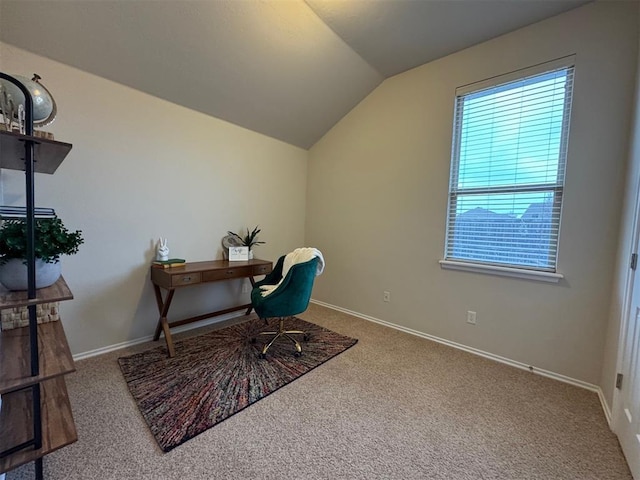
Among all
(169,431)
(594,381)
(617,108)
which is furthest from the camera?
(594,381)

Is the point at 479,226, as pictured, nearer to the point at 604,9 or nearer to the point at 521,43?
the point at 521,43

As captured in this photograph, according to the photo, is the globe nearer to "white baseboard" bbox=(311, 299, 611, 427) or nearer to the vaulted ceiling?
the vaulted ceiling

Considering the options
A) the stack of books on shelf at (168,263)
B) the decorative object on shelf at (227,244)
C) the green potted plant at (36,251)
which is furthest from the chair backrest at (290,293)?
the green potted plant at (36,251)

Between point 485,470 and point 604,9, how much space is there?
10.5 feet

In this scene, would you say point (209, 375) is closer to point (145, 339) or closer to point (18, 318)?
point (145, 339)

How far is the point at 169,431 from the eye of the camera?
1593 millimetres

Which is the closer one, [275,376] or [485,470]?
[485,470]

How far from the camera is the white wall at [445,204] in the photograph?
205cm

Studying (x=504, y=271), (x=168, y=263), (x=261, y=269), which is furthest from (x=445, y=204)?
(x=168, y=263)

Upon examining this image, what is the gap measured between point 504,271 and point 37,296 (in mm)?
3115

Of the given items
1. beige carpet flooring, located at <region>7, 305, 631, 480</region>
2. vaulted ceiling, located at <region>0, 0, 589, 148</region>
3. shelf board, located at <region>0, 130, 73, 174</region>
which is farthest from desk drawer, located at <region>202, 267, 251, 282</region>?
vaulted ceiling, located at <region>0, 0, 589, 148</region>

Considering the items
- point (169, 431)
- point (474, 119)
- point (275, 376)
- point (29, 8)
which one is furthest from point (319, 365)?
point (29, 8)

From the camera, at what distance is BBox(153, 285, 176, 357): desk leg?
8.01 ft

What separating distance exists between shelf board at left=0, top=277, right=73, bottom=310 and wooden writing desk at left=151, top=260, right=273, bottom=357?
1.22 m
